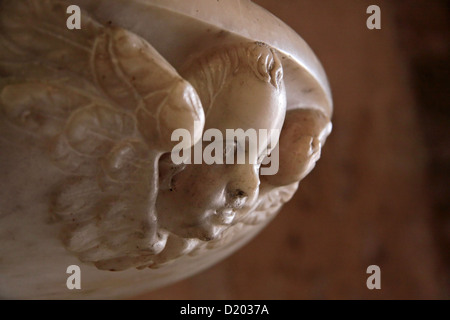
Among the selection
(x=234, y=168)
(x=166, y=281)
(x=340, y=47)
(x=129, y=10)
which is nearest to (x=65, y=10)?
(x=129, y=10)

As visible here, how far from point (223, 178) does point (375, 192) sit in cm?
86

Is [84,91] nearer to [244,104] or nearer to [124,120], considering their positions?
[124,120]

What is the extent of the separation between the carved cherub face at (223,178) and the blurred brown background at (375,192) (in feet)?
2.41

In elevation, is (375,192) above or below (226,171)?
above

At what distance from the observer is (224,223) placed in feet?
1.95

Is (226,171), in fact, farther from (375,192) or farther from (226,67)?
(375,192)

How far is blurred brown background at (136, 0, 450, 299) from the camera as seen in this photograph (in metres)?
1.30

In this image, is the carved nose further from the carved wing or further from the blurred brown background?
the blurred brown background

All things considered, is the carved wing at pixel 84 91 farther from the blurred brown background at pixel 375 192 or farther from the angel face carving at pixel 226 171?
the blurred brown background at pixel 375 192

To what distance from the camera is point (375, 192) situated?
135cm

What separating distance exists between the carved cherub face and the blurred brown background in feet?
2.41

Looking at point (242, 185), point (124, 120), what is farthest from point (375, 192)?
point (124, 120)

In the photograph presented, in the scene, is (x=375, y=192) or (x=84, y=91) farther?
(x=375, y=192)

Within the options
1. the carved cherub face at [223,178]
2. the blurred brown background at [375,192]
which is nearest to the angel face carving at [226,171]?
the carved cherub face at [223,178]
